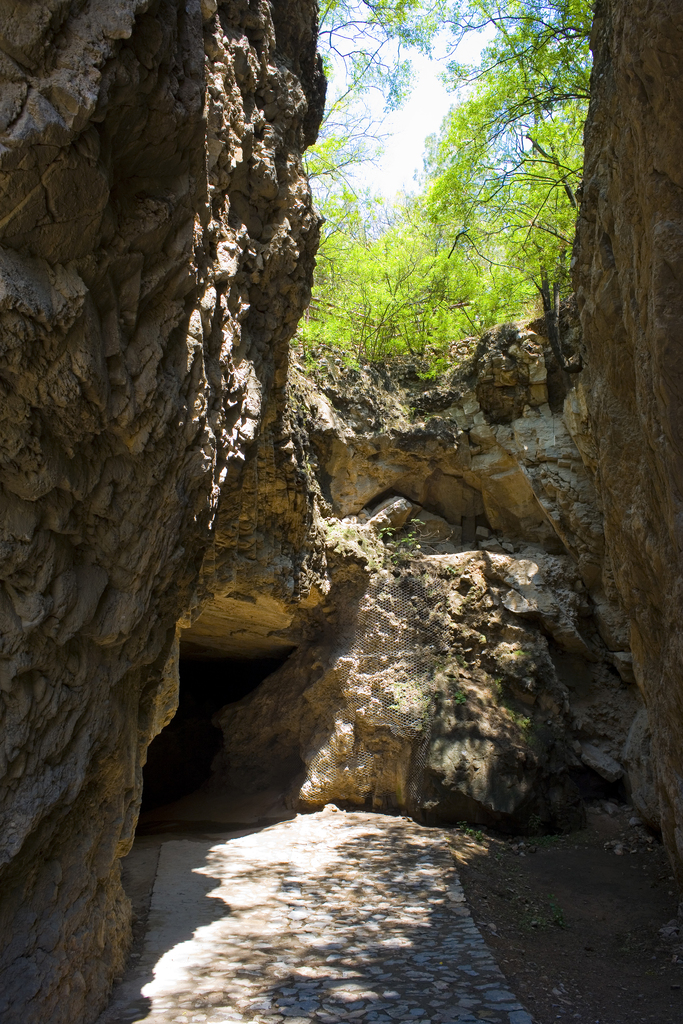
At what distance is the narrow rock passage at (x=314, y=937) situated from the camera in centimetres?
404

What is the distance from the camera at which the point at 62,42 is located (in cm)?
263

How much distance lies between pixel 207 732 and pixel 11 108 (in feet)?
35.5

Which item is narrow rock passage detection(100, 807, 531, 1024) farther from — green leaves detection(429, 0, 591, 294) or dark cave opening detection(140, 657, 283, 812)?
green leaves detection(429, 0, 591, 294)

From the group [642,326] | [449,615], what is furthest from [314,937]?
[642,326]

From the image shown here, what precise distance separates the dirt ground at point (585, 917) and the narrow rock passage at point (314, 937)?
0.96 feet

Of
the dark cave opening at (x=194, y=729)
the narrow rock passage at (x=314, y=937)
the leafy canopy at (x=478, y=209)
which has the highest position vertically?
the leafy canopy at (x=478, y=209)

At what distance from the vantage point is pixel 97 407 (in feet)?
10.8

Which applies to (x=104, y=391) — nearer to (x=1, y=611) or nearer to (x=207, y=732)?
(x=1, y=611)

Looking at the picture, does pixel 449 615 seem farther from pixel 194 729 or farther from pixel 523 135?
pixel 523 135

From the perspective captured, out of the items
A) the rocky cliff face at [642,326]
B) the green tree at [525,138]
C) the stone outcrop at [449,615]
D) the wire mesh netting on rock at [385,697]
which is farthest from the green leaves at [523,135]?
the wire mesh netting on rock at [385,697]

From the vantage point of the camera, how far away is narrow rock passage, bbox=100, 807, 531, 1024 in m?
4.04

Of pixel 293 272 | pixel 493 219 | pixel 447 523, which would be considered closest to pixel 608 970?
pixel 293 272

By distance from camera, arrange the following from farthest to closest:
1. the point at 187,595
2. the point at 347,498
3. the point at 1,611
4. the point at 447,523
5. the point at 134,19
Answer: the point at 447,523 < the point at 347,498 < the point at 187,595 < the point at 1,611 < the point at 134,19

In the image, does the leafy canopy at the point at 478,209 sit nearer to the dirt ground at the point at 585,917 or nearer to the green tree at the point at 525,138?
the green tree at the point at 525,138
